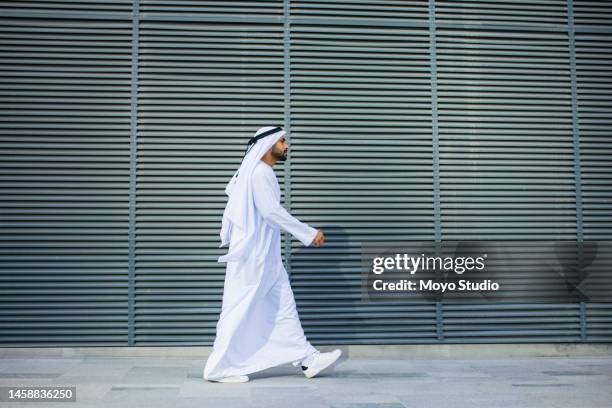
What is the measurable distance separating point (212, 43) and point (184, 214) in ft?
6.22

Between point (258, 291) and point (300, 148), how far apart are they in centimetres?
208

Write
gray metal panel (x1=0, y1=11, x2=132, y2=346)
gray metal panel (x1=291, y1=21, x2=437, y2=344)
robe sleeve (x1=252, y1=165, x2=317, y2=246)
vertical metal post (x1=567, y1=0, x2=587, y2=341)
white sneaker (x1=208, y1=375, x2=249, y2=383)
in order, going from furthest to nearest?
vertical metal post (x1=567, y1=0, x2=587, y2=341) < gray metal panel (x1=291, y1=21, x2=437, y2=344) < gray metal panel (x1=0, y1=11, x2=132, y2=346) < robe sleeve (x1=252, y1=165, x2=317, y2=246) < white sneaker (x1=208, y1=375, x2=249, y2=383)

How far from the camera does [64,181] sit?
7.45 metres

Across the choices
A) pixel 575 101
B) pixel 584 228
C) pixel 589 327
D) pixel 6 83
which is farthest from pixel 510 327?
pixel 6 83

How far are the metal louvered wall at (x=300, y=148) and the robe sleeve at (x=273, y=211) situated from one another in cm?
144

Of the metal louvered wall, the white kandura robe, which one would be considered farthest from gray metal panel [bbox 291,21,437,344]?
the white kandura robe

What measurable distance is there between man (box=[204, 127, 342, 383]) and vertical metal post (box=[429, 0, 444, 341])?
1.94 meters

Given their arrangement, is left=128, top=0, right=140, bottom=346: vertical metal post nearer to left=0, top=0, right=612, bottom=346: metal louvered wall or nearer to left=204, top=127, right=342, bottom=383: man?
left=0, top=0, right=612, bottom=346: metal louvered wall

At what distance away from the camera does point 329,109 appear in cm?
771

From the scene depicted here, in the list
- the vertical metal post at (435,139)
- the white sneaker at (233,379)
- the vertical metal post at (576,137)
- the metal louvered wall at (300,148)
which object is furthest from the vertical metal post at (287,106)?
the vertical metal post at (576,137)

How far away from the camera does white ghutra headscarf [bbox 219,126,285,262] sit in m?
6.11

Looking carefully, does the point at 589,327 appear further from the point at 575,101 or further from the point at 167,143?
the point at 167,143

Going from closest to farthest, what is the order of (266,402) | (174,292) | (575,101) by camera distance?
(266,402) < (174,292) < (575,101)

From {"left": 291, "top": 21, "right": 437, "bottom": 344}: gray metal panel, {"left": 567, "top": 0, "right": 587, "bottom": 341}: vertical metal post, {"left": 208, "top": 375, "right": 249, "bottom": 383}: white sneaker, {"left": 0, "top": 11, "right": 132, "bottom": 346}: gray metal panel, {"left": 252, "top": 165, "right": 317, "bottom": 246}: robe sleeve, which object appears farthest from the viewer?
{"left": 567, "top": 0, "right": 587, "bottom": 341}: vertical metal post
